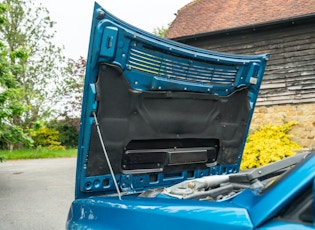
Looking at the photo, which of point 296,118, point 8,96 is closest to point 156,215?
point 8,96

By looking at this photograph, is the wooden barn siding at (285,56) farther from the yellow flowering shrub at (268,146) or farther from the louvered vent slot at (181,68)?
the louvered vent slot at (181,68)

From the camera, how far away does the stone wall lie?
31.8ft

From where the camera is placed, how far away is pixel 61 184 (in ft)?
29.1

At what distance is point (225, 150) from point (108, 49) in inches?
67.4

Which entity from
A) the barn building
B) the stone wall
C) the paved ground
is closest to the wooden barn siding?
the barn building

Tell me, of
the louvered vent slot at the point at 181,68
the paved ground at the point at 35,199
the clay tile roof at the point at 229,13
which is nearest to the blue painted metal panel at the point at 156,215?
the louvered vent slot at the point at 181,68

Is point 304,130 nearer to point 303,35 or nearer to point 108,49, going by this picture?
point 303,35

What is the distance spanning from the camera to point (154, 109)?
2.87 metres

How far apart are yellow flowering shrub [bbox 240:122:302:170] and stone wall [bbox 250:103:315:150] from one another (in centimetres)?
25

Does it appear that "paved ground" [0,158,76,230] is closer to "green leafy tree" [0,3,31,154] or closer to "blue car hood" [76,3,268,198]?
"green leafy tree" [0,3,31,154]

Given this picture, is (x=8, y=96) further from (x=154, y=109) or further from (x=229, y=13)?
(x=229, y=13)

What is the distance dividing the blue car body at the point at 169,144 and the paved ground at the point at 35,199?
2.90 meters

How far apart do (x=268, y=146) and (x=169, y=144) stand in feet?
20.2

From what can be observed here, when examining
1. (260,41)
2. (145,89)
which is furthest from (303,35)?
(145,89)
